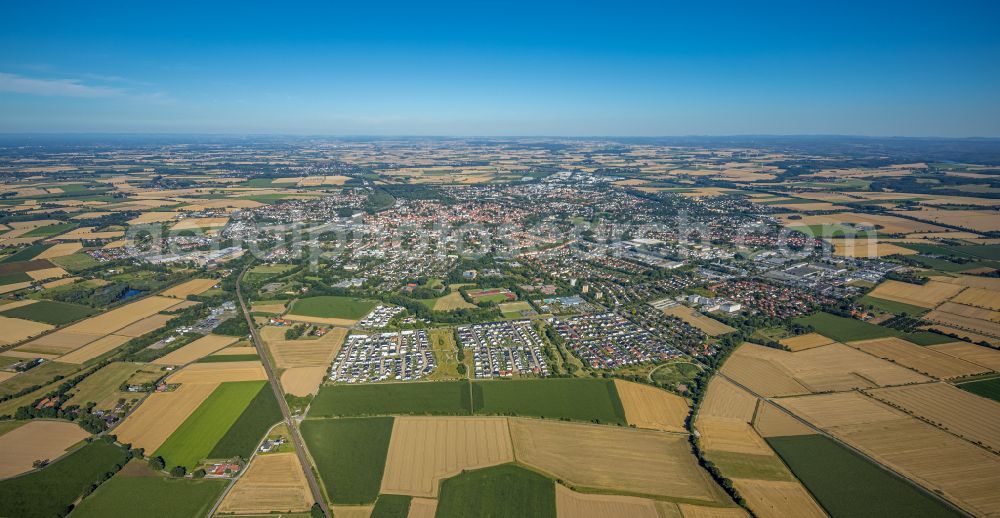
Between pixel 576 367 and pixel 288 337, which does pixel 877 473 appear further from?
pixel 288 337

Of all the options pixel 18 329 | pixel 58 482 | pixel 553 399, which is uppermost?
pixel 18 329

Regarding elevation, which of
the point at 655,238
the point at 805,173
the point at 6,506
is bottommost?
the point at 6,506

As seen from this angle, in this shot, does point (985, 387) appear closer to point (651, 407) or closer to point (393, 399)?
point (651, 407)

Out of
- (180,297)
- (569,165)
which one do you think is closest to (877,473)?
(180,297)

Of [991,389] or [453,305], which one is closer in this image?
[991,389]

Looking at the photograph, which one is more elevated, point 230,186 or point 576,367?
point 230,186

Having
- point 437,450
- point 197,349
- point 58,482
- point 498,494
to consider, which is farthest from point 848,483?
point 197,349
